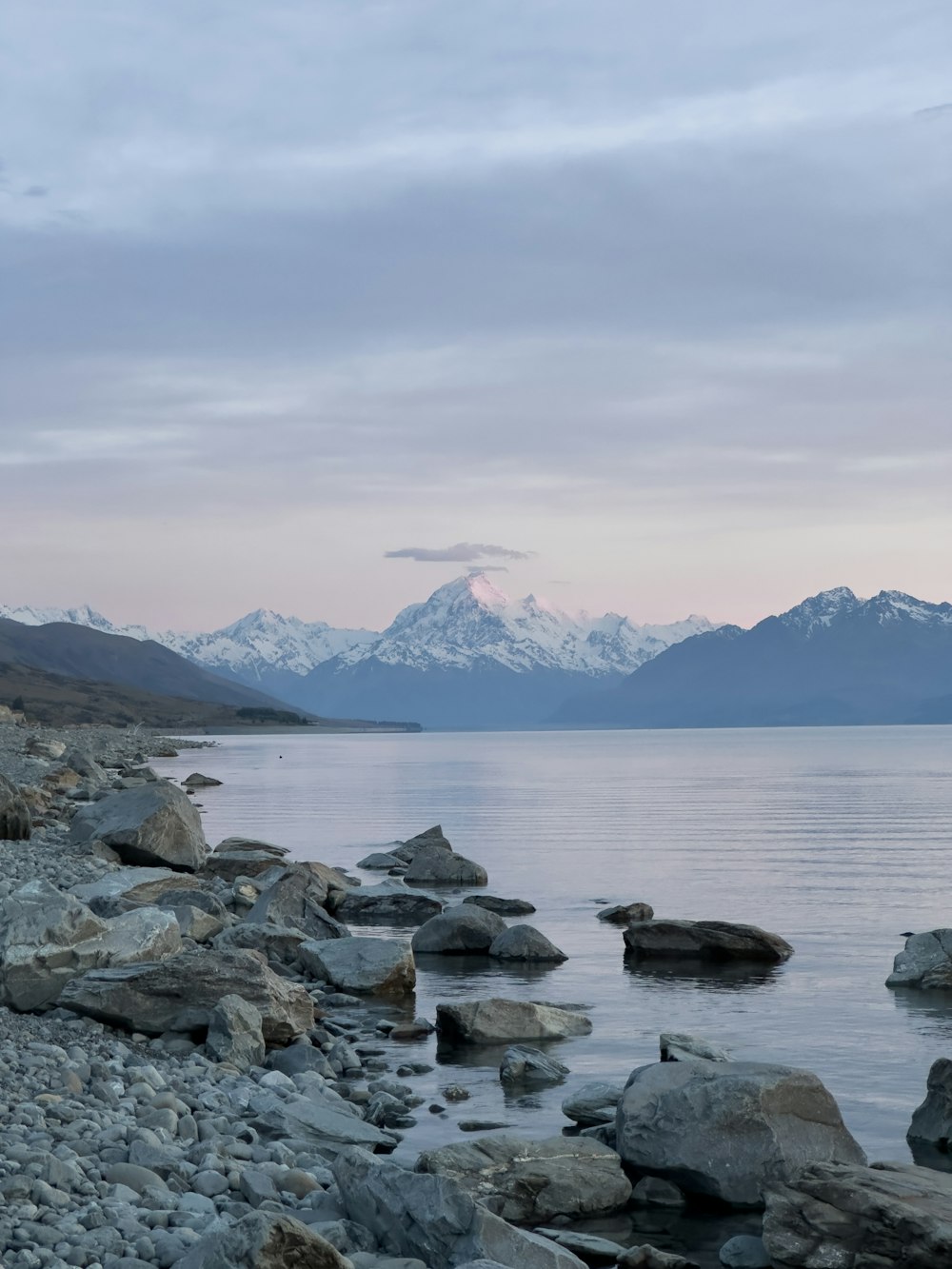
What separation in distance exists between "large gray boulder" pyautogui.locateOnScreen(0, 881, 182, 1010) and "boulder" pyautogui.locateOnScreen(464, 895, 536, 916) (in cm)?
1433

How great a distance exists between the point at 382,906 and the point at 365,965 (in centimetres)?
960

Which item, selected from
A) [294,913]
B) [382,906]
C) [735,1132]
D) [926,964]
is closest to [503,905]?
[382,906]

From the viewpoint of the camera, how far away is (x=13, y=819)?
39.1 m

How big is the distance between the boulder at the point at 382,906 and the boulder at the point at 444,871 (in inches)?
256

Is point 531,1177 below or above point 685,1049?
below

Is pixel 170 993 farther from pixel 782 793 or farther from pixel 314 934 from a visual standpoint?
pixel 782 793

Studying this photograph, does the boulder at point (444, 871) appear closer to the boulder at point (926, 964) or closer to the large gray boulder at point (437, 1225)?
the boulder at point (926, 964)

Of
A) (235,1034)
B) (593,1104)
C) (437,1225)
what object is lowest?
(593,1104)

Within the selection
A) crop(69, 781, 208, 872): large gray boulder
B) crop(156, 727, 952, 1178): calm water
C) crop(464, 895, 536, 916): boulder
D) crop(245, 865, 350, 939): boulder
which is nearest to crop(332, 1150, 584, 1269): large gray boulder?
crop(156, 727, 952, 1178): calm water

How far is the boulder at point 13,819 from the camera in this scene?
38.8m

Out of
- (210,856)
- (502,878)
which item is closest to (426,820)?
(502,878)

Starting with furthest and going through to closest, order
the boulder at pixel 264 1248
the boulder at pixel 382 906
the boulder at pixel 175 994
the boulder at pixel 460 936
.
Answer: the boulder at pixel 382 906 < the boulder at pixel 460 936 < the boulder at pixel 175 994 < the boulder at pixel 264 1248

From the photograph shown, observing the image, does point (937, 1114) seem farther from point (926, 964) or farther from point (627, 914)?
point (627, 914)

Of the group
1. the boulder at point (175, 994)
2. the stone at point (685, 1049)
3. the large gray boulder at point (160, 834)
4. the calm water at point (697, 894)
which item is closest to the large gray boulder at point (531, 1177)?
the calm water at point (697, 894)
